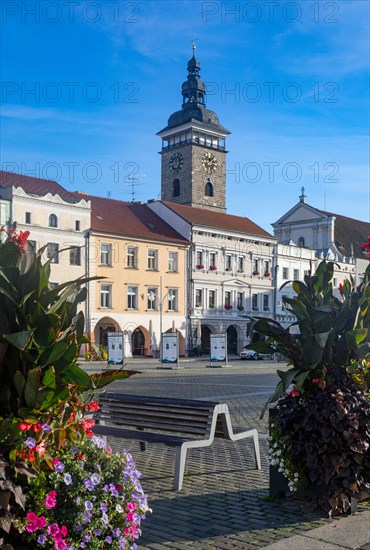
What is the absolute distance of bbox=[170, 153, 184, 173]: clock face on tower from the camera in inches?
3024

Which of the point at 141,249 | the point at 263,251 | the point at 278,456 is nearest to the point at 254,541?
the point at 278,456

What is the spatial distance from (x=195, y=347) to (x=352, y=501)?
48589 mm

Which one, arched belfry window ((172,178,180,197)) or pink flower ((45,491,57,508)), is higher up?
arched belfry window ((172,178,180,197))

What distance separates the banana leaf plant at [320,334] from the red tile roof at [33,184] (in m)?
40.8

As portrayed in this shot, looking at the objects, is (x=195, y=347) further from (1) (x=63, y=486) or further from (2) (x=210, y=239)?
(1) (x=63, y=486)

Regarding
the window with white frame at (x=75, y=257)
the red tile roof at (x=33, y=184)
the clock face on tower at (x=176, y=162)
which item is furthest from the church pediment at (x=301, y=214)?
the window with white frame at (x=75, y=257)

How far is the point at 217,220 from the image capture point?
193 ft

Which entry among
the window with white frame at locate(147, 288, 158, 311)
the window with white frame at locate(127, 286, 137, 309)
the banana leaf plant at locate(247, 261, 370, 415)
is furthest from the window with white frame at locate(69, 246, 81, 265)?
the banana leaf plant at locate(247, 261, 370, 415)

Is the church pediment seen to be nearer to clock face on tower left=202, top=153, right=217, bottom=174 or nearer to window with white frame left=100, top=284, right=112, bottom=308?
clock face on tower left=202, top=153, right=217, bottom=174

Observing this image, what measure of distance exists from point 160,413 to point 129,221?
4530 centimetres

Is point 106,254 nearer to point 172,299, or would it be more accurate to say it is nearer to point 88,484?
point 172,299

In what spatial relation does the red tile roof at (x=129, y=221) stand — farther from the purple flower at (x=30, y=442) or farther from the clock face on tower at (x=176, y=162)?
the purple flower at (x=30, y=442)

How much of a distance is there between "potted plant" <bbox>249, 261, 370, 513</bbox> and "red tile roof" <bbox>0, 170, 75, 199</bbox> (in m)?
40.8

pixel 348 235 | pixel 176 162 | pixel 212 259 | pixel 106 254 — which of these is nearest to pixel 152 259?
pixel 106 254
